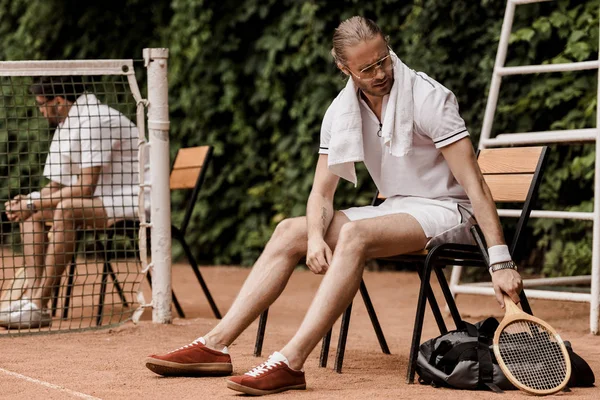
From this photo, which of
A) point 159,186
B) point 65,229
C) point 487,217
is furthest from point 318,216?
point 65,229

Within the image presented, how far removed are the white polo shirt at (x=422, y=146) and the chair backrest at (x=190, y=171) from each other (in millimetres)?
1848

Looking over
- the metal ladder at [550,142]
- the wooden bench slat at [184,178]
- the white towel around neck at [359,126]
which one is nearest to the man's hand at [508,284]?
the white towel around neck at [359,126]

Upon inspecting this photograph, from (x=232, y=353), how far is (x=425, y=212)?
1209 millimetres

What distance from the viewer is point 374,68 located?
403cm

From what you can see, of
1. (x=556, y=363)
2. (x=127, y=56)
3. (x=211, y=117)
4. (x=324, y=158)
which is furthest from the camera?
(x=127, y=56)

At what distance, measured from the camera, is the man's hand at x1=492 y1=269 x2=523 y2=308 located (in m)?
3.75

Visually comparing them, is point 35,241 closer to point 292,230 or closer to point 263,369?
point 292,230

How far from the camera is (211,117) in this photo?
31.5 feet

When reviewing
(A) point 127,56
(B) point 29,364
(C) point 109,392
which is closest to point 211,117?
(A) point 127,56

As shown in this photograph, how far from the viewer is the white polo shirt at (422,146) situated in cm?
398

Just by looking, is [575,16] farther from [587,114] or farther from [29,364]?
[29,364]

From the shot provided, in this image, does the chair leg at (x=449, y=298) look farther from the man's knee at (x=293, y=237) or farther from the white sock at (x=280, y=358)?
the white sock at (x=280, y=358)

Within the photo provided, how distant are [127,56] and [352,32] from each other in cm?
682

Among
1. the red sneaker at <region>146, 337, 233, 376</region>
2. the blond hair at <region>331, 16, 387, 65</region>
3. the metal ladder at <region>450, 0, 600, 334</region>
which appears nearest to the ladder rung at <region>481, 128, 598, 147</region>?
the metal ladder at <region>450, 0, 600, 334</region>
